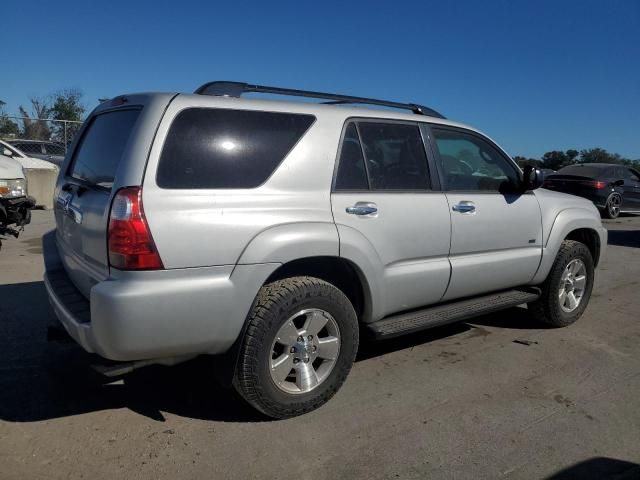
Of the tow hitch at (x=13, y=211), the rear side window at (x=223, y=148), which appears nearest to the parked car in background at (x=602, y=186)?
the tow hitch at (x=13, y=211)

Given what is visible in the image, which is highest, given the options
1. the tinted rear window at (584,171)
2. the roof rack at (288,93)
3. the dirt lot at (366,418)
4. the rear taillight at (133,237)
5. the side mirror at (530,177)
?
the roof rack at (288,93)

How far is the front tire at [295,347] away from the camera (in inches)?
118

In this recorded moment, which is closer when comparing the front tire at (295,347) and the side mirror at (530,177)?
the front tire at (295,347)

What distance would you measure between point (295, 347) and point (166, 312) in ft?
2.77

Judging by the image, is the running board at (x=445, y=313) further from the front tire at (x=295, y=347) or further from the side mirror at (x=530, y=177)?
the side mirror at (x=530, y=177)

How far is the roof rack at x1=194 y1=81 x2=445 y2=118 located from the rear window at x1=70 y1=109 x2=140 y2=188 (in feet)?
1.57

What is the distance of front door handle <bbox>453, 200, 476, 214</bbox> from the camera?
4.01 metres

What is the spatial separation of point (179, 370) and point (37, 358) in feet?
3.41

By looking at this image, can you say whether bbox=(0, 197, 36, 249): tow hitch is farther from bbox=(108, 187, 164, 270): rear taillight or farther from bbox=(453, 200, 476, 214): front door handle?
bbox=(453, 200, 476, 214): front door handle

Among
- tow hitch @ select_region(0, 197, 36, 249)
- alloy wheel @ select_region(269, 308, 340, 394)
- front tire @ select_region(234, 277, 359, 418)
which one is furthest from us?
tow hitch @ select_region(0, 197, 36, 249)

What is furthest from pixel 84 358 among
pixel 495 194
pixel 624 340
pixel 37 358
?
pixel 624 340

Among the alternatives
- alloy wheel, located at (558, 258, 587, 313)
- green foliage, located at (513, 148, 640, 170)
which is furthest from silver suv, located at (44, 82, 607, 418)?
green foliage, located at (513, 148, 640, 170)

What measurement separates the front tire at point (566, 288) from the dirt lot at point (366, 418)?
34 cm

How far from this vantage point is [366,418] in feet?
10.8
